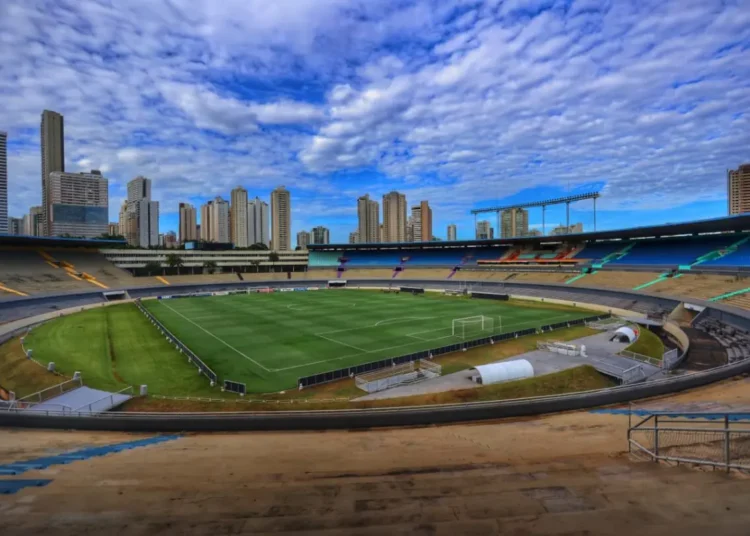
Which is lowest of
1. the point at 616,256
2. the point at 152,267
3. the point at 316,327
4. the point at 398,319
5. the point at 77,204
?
the point at 316,327

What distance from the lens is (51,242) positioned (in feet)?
224

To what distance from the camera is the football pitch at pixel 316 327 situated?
28.1 metres

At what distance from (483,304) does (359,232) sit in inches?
5788

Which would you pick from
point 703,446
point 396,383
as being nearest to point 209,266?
point 396,383

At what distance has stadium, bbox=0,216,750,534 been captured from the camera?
260 inches

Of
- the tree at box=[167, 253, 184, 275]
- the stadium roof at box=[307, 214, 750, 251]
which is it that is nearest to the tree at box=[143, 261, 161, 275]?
the tree at box=[167, 253, 184, 275]

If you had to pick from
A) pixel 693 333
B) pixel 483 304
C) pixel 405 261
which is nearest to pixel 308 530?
pixel 693 333

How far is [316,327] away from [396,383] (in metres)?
17.9

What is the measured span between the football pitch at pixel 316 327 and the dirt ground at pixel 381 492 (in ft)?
47.9

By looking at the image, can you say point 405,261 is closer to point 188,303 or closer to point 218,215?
point 188,303

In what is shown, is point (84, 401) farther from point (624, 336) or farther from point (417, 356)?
point (624, 336)

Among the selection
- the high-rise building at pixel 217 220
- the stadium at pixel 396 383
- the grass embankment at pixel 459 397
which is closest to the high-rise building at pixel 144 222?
the high-rise building at pixel 217 220

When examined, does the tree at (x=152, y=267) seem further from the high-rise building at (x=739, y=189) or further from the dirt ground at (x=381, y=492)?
the high-rise building at (x=739, y=189)

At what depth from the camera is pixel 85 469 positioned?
840 centimetres
